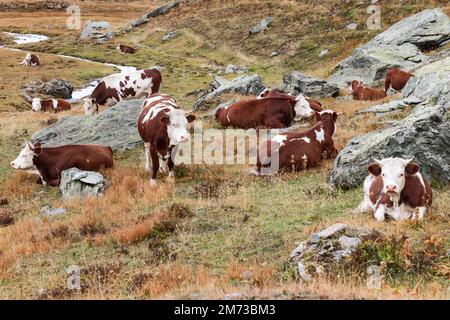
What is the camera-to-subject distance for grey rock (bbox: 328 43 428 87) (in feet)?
102

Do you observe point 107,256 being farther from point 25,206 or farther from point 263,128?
point 263,128

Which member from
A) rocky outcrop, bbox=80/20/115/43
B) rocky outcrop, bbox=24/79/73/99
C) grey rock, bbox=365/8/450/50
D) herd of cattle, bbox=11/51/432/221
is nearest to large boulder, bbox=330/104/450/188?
herd of cattle, bbox=11/51/432/221

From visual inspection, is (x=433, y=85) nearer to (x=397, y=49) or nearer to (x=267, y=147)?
(x=267, y=147)

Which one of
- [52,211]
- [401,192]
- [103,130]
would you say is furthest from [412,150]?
[103,130]

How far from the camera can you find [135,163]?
57.8 ft

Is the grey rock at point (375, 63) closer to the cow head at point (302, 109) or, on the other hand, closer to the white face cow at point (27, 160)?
the cow head at point (302, 109)

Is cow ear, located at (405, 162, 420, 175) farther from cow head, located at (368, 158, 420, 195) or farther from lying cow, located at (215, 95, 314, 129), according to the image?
lying cow, located at (215, 95, 314, 129)

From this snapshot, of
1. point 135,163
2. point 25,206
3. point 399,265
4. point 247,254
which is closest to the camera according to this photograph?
point 399,265

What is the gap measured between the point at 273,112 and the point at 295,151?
192 inches

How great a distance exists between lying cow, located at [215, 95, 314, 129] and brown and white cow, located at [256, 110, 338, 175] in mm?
3754
